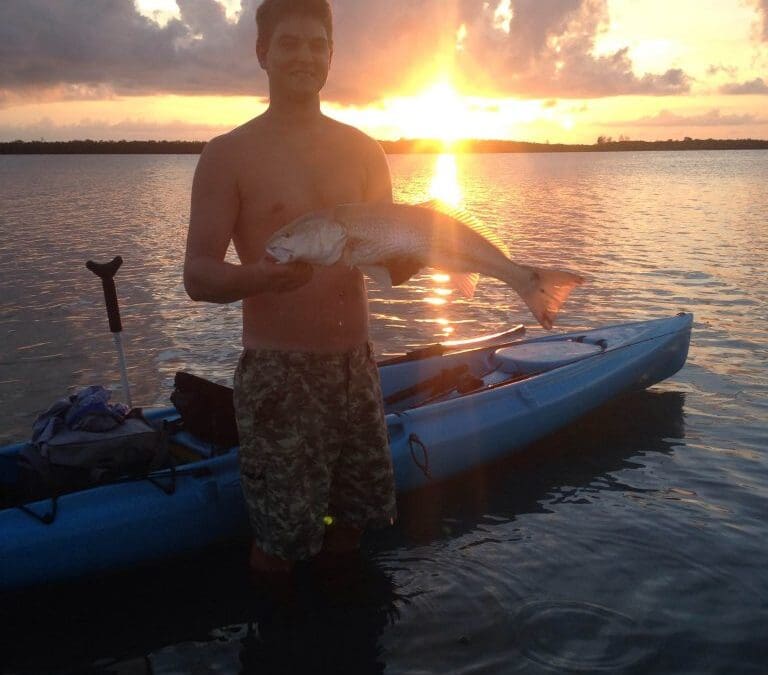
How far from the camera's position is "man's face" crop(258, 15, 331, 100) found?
378 cm

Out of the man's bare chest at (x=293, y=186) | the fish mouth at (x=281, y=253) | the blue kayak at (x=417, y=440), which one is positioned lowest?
the blue kayak at (x=417, y=440)

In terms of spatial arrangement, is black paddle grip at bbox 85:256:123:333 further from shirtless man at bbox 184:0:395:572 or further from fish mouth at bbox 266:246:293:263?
fish mouth at bbox 266:246:293:263

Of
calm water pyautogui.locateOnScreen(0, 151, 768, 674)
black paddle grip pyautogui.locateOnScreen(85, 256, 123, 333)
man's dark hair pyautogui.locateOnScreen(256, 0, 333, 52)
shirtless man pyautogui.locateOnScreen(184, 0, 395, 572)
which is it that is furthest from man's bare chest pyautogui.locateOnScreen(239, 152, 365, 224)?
calm water pyautogui.locateOnScreen(0, 151, 768, 674)

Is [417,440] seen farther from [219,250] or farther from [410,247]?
[219,250]

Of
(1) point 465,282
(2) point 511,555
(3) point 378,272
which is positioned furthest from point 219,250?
(2) point 511,555

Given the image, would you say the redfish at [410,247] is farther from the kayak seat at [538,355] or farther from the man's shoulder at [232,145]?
the kayak seat at [538,355]

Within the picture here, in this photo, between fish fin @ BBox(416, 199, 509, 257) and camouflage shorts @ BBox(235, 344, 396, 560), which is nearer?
fish fin @ BBox(416, 199, 509, 257)

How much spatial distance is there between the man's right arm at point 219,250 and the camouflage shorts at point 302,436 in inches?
20.6

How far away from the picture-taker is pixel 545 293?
4141 millimetres

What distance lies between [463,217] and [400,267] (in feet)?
1.46

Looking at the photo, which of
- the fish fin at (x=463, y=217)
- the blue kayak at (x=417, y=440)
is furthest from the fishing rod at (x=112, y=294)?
the fish fin at (x=463, y=217)

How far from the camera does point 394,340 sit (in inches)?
477

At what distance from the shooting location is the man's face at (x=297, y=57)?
3779mm

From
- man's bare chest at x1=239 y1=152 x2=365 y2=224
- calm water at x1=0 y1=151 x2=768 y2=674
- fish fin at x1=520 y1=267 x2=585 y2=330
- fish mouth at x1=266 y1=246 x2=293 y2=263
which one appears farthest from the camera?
calm water at x1=0 y1=151 x2=768 y2=674
